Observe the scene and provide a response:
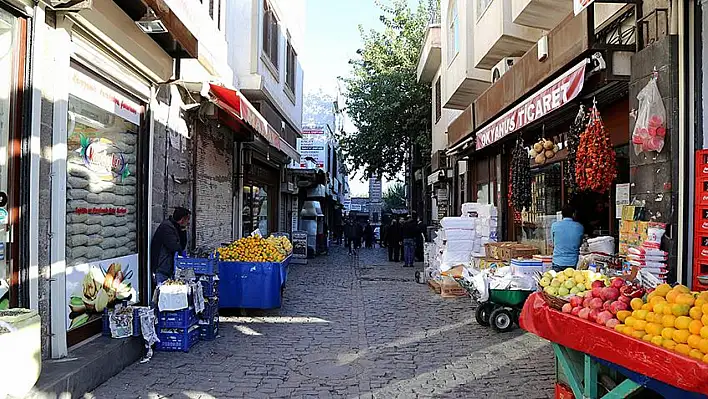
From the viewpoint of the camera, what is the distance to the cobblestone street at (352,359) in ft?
18.9

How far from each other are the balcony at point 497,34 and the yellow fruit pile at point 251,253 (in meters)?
5.64

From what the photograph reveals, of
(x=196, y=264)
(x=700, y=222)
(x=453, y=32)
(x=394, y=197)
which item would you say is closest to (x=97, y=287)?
(x=196, y=264)

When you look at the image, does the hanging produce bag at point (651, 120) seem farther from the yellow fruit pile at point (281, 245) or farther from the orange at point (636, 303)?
the yellow fruit pile at point (281, 245)

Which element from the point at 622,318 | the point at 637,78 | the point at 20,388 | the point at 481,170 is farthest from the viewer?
the point at 481,170

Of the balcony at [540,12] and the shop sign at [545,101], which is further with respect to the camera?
the balcony at [540,12]

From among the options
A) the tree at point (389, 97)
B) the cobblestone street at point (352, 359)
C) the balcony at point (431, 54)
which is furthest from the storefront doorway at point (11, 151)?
the tree at point (389, 97)

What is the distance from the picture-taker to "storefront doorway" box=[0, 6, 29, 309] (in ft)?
16.4

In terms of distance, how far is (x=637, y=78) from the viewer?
6.10 meters

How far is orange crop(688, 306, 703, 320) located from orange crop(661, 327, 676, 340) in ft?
0.53

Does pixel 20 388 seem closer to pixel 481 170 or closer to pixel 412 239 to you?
pixel 481 170

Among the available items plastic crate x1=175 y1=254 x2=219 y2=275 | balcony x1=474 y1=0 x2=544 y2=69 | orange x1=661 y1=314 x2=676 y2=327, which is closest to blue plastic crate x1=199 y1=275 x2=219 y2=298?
plastic crate x1=175 y1=254 x2=219 y2=275

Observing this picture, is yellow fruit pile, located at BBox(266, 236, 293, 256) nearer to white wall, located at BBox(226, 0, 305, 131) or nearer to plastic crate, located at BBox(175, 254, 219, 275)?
plastic crate, located at BBox(175, 254, 219, 275)

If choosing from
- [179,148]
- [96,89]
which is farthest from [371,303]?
[96,89]

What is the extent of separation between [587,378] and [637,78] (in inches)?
129
